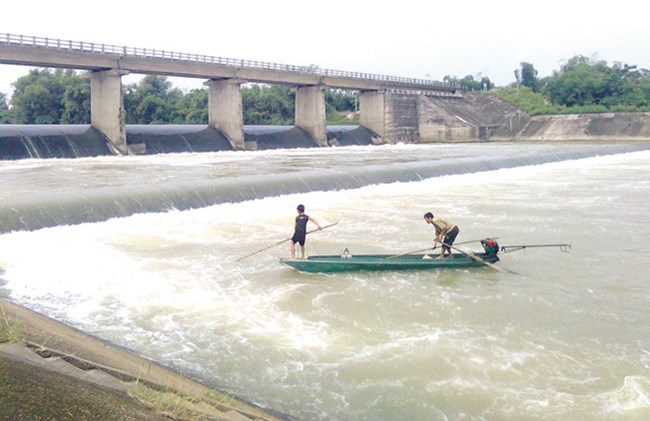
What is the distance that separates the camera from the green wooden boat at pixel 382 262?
10734 mm

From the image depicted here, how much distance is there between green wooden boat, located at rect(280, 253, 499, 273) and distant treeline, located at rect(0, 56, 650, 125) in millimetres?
46629

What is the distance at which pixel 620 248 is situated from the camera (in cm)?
1290

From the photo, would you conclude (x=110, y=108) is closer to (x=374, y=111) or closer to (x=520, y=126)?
(x=374, y=111)

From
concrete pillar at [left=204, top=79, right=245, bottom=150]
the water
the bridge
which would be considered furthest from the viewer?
concrete pillar at [left=204, top=79, right=245, bottom=150]

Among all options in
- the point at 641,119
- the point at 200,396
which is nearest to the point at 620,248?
the point at 200,396

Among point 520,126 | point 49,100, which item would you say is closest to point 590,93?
point 520,126

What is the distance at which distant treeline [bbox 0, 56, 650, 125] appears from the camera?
177 ft

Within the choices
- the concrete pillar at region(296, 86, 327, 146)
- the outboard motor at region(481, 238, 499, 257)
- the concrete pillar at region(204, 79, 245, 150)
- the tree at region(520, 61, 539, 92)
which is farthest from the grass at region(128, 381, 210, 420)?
the tree at region(520, 61, 539, 92)

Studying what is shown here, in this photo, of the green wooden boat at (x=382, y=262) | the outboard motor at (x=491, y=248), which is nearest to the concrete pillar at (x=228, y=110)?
the green wooden boat at (x=382, y=262)

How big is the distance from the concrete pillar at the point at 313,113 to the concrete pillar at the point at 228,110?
26.9 feet

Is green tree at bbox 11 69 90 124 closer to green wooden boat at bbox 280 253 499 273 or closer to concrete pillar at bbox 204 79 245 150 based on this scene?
concrete pillar at bbox 204 79 245 150

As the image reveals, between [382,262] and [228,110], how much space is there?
33343 millimetres

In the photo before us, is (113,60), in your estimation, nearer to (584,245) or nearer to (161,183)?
(161,183)

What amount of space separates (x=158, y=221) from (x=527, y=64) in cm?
9237
